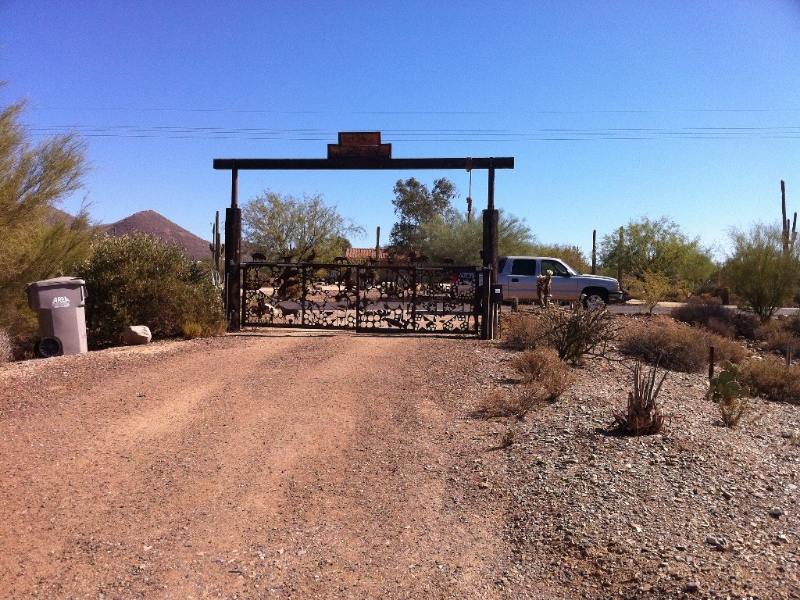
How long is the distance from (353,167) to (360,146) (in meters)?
0.46

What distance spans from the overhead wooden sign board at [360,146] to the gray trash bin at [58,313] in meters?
5.71

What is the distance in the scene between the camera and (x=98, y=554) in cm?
498

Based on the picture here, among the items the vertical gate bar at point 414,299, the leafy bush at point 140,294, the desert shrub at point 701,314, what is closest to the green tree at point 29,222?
the leafy bush at point 140,294

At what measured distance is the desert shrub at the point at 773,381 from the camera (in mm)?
12438

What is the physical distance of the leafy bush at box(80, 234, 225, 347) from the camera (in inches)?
573

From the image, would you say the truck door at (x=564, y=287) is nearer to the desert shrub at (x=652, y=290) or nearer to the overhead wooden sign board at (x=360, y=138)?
the desert shrub at (x=652, y=290)

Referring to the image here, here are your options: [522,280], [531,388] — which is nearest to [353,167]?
[531,388]

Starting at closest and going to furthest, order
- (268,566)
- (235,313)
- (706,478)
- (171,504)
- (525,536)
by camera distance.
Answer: (268,566), (525,536), (171,504), (706,478), (235,313)

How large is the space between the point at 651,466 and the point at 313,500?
2.98 m

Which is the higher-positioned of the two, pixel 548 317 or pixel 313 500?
pixel 548 317

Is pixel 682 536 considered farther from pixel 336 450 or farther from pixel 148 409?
pixel 148 409

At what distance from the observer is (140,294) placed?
1460cm

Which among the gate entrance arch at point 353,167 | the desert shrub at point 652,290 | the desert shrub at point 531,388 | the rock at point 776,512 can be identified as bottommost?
the rock at point 776,512

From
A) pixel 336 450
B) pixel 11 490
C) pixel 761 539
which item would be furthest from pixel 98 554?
pixel 761 539
